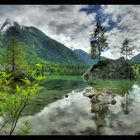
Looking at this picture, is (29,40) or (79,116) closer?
(79,116)

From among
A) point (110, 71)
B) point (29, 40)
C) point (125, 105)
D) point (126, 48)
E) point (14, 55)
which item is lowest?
point (125, 105)

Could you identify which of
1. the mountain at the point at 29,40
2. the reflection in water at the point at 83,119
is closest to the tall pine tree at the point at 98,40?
the reflection in water at the point at 83,119

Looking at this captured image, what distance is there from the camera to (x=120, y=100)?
15.1 metres

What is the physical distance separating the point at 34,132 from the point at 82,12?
18.1ft

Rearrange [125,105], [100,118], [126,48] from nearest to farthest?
[100,118]
[125,105]
[126,48]

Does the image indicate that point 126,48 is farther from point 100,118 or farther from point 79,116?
point 100,118

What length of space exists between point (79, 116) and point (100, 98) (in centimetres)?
178

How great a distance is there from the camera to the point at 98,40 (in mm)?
15805

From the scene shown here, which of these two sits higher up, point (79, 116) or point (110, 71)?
point (110, 71)

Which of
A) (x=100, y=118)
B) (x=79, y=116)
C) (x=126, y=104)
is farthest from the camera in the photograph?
(x=126, y=104)

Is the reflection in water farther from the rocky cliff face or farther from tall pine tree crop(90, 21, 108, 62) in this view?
the rocky cliff face

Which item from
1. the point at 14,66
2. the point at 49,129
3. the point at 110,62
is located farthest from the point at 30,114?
the point at 110,62

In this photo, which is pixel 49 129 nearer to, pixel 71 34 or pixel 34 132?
pixel 34 132

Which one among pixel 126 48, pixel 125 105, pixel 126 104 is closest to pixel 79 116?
pixel 125 105
